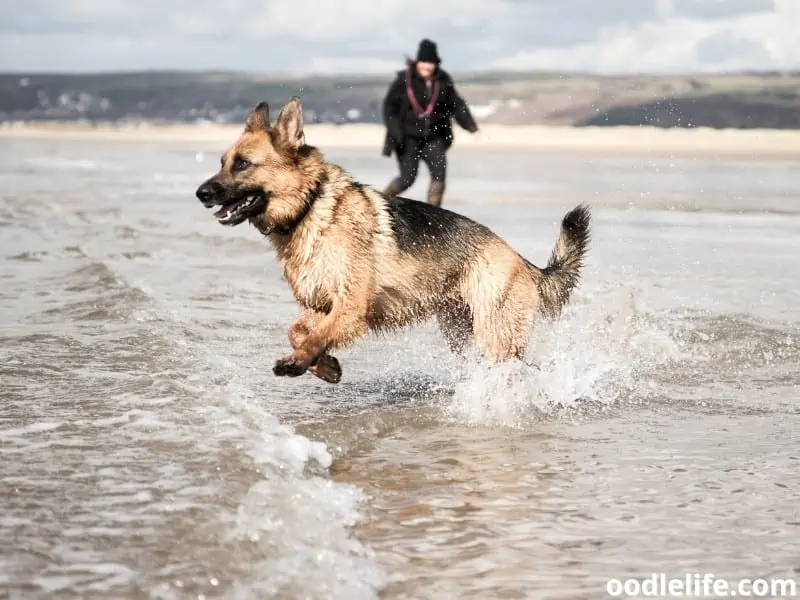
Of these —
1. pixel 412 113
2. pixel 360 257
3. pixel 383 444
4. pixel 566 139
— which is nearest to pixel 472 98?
pixel 566 139

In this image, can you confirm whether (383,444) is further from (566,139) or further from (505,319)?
(566,139)

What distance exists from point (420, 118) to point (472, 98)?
63740 millimetres

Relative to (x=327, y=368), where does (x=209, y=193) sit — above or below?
above

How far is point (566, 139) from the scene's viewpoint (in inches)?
1714

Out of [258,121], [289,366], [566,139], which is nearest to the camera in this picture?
[289,366]

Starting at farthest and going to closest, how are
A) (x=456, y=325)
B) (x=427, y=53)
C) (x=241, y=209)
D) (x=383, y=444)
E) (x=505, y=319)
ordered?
(x=427, y=53) → (x=456, y=325) → (x=505, y=319) → (x=241, y=209) → (x=383, y=444)

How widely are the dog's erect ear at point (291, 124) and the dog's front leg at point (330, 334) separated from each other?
89cm

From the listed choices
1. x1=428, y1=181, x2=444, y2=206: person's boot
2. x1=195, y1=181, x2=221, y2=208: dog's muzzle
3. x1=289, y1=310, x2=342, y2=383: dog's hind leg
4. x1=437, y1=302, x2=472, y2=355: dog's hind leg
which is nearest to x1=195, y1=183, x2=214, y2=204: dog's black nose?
x1=195, y1=181, x2=221, y2=208: dog's muzzle

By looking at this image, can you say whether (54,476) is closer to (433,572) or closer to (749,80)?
(433,572)

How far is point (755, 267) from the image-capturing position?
11.8 m

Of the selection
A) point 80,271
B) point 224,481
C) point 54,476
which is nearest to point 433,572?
point 224,481

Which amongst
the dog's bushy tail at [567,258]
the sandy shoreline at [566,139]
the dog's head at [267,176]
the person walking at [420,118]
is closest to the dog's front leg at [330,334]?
the dog's head at [267,176]

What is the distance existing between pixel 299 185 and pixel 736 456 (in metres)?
2.57

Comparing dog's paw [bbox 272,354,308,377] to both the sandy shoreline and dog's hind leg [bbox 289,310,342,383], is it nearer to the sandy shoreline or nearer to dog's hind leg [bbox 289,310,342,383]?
dog's hind leg [bbox 289,310,342,383]
